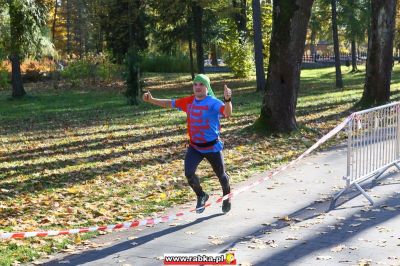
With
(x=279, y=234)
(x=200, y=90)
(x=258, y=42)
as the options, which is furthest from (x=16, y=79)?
(x=279, y=234)

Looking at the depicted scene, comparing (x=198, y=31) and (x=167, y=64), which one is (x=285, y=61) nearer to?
(x=198, y=31)

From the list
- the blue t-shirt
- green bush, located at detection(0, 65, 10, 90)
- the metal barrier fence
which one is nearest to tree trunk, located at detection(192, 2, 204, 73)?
green bush, located at detection(0, 65, 10, 90)

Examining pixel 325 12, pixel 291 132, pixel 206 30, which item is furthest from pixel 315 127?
pixel 325 12

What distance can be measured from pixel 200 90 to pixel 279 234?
2.01m

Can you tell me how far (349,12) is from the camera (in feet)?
146

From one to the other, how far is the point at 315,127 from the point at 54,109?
45.5 ft

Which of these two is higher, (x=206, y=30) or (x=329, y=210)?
(x=206, y=30)

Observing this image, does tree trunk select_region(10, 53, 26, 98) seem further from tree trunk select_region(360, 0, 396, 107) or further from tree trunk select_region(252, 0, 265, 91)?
tree trunk select_region(360, 0, 396, 107)

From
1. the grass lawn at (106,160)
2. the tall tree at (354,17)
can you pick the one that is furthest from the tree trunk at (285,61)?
the tall tree at (354,17)

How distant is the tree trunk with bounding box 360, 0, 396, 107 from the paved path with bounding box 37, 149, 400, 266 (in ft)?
36.4

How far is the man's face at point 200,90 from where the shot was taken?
7346 mm

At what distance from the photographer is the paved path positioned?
6137mm

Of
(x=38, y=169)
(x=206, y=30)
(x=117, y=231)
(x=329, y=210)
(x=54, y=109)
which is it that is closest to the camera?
(x=117, y=231)

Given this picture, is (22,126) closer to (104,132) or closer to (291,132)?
(104,132)
